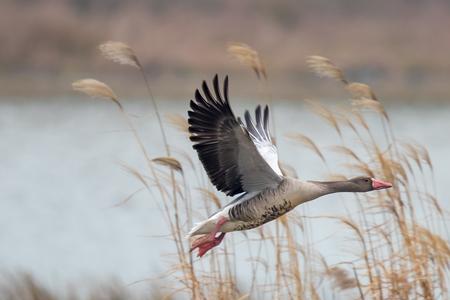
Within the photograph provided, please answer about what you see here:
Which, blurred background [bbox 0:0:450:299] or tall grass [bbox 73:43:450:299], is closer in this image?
tall grass [bbox 73:43:450:299]

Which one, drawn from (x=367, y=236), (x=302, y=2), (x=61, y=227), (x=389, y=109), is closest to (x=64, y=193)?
(x=61, y=227)

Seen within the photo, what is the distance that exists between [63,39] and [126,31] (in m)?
2.17

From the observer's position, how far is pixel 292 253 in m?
7.71

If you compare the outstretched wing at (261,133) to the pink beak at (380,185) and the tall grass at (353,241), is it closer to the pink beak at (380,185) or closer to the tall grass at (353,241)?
the tall grass at (353,241)

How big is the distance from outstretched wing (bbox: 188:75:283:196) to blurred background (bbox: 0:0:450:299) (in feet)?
11.1

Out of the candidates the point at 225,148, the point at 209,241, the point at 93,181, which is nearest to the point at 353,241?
the point at 209,241

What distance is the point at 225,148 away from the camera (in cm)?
675

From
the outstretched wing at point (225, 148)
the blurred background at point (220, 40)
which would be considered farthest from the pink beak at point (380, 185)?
the blurred background at point (220, 40)

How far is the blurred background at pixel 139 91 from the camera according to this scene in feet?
54.1

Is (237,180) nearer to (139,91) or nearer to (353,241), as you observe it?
(353,241)

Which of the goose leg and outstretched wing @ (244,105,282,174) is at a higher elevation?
outstretched wing @ (244,105,282,174)

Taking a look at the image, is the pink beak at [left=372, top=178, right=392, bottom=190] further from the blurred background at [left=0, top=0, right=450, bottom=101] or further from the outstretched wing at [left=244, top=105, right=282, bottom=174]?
the blurred background at [left=0, top=0, right=450, bottom=101]

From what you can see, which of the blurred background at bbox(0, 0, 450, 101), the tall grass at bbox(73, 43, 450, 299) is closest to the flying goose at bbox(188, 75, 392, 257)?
the tall grass at bbox(73, 43, 450, 299)

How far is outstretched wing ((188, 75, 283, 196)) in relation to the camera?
6598 millimetres
